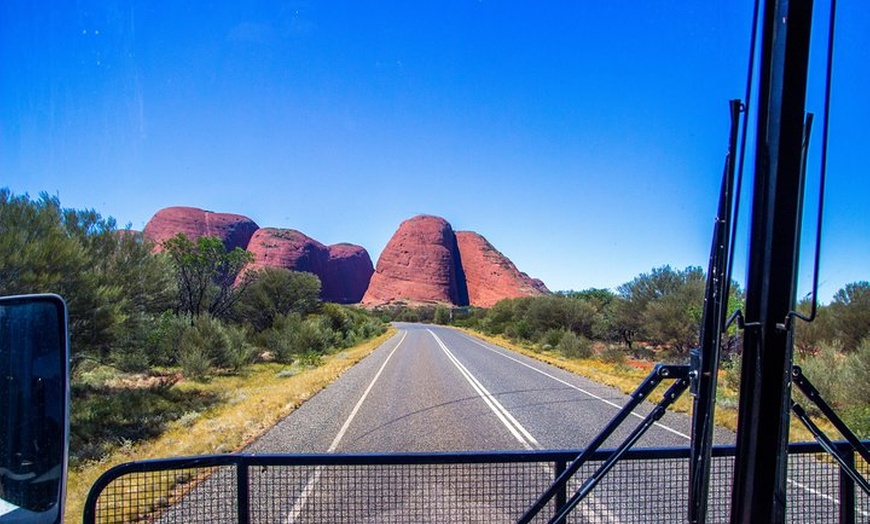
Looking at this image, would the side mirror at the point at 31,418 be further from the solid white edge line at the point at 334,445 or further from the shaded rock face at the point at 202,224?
the shaded rock face at the point at 202,224

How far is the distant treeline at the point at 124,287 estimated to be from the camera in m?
13.2

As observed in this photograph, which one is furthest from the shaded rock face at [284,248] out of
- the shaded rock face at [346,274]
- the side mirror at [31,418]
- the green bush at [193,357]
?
the side mirror at [31,418]

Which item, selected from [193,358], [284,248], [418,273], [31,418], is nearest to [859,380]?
[31,418]

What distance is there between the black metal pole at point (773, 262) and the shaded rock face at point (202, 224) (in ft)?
221

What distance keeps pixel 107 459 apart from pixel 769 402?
35.5 ft

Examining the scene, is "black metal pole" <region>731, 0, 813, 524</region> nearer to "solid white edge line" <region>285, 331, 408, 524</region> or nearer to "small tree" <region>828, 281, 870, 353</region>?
"solid white edge line" <region>285, 331, 408, 524</region>

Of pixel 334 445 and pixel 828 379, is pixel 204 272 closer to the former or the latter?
pixel 334 445

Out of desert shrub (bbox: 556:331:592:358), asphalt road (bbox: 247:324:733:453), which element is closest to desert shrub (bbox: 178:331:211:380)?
asphalt road (bbox: 247:324:733:453)

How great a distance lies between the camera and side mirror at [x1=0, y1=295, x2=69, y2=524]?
6.21ft

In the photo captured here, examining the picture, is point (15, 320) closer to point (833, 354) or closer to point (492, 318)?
point (833, 354)

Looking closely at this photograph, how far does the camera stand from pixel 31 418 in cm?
195

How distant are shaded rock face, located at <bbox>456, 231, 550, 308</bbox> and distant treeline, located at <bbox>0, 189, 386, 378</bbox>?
4951 inches

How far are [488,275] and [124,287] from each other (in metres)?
156

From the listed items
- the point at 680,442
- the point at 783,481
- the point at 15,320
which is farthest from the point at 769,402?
the point at 680,442
